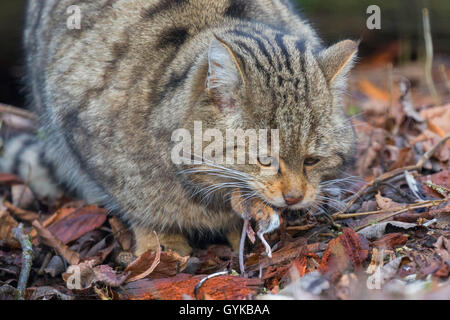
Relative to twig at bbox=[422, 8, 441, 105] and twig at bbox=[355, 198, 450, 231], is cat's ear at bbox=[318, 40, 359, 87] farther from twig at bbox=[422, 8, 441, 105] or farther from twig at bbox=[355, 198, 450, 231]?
twig at bbox=[422, 8, 441, 105]

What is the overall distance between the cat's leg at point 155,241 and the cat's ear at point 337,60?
1.45 m

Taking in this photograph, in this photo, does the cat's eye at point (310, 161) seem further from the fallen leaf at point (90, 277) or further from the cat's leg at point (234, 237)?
the fallen leaf at point (90, 277)

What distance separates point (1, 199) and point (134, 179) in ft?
5.04

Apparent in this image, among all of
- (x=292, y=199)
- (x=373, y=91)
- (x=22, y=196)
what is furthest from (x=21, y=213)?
(x=373, y=91)

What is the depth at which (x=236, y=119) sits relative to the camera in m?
3.13

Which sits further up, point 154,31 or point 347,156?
point 154,31

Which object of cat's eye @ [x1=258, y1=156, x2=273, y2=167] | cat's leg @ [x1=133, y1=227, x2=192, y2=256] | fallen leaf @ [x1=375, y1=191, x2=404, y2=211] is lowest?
cat's leg @ [x1=133, y1=227, x2=192, y2=256]

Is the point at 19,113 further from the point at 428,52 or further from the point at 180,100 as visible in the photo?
the point at 428,52

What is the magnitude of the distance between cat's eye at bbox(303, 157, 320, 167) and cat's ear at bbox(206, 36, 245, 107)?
51 cm

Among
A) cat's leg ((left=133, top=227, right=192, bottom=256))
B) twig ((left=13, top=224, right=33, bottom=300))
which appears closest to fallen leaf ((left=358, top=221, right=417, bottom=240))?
cat's leg ((left=133, top=227, right=192, bottom=256))

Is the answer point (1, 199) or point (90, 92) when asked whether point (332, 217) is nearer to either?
point (90, 92)

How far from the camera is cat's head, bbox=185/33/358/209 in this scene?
3068 mm

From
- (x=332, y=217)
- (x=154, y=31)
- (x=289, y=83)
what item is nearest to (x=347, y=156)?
(x=332, y=217)

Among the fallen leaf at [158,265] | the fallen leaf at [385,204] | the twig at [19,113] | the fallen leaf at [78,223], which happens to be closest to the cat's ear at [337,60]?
the fallen leaf at [385,204]
